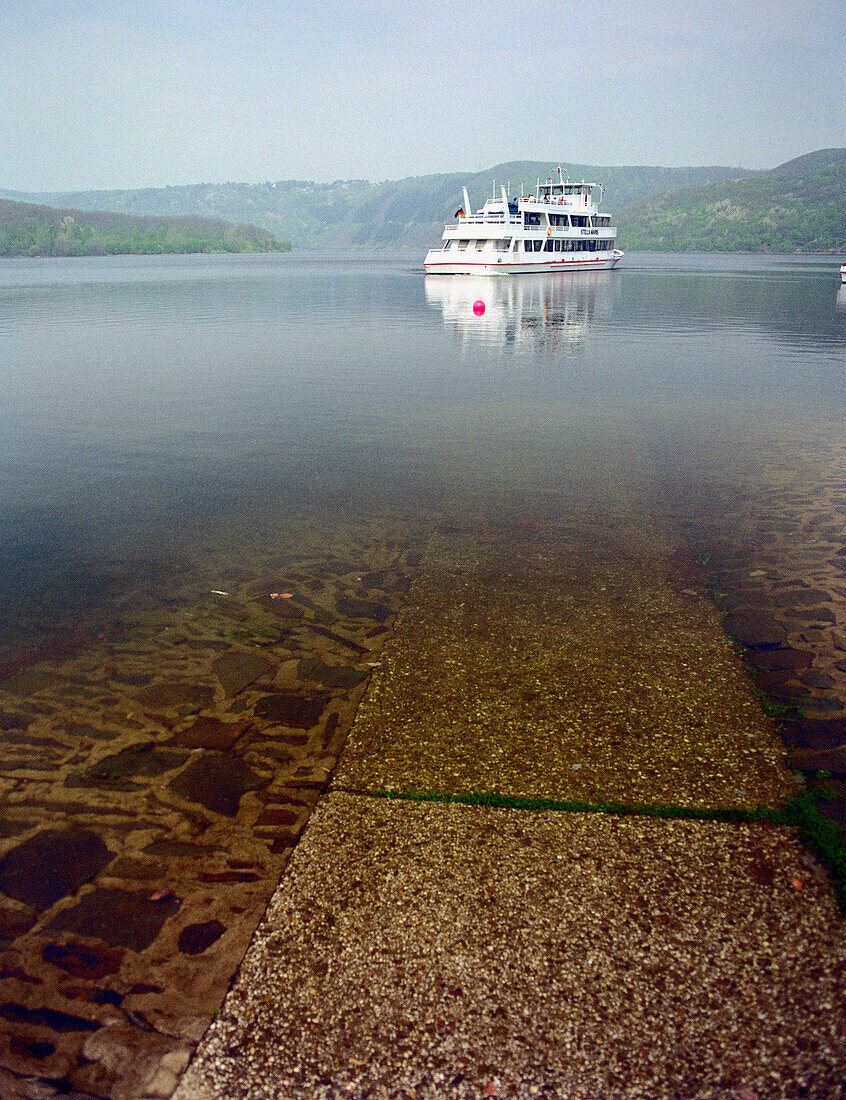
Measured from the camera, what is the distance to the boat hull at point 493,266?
2542 inches

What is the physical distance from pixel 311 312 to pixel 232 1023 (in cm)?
3435

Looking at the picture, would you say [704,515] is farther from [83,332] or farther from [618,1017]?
[83,332]

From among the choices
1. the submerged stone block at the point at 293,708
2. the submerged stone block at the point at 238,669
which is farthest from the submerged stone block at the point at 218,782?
the submerged stone block at the point at 238,669

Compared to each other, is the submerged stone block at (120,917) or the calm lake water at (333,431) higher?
the calm lake water at (333,431)

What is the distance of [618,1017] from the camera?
8.81 feet

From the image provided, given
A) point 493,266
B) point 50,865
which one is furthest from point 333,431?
point 493,266

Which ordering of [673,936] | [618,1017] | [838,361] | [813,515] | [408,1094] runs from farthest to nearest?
[838,361] < [813,515] < [673,936] < [618,1017] < [408,1094]

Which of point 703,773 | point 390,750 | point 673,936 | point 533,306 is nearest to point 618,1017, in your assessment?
point 673,936

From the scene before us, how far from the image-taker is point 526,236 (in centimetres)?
6700

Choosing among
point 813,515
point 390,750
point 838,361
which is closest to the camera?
point 390,750

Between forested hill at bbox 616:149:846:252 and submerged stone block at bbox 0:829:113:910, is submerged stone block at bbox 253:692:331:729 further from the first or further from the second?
forested hill at bbox 616:149:846:252

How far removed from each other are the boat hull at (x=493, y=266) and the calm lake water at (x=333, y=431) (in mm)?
39550

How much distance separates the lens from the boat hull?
64562 mm

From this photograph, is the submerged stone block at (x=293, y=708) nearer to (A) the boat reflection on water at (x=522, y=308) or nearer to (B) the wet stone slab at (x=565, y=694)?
(B) the wet stone slab at (x=565, y=694)
